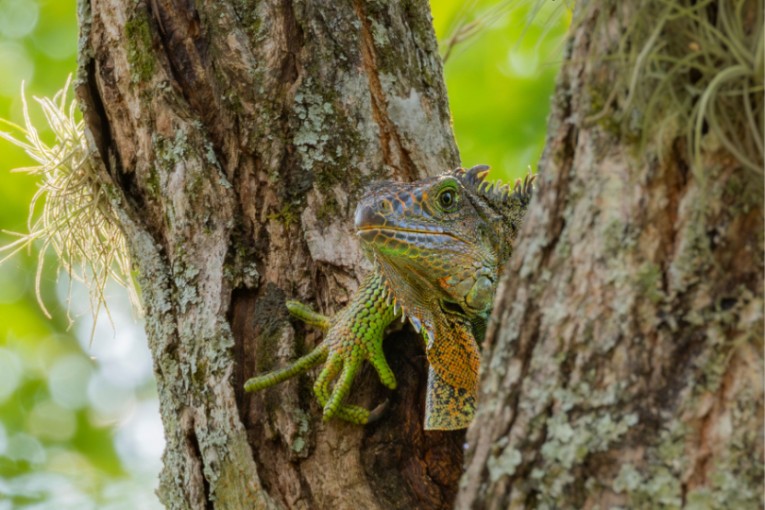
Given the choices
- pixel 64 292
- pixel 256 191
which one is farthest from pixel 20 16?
pixel 256 191

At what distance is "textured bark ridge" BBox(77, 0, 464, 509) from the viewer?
3.18 m

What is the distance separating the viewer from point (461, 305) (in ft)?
11.5

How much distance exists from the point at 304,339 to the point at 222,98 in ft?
3.15

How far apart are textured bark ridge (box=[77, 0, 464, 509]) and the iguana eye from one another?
0.28 m

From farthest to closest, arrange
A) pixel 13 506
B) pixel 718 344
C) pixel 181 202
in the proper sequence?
pixel 13 506 → pixel 181 202 → pixel 718 344


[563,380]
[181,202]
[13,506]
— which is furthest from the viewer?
[13,506]

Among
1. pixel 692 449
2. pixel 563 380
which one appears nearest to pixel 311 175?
pixel 563 380

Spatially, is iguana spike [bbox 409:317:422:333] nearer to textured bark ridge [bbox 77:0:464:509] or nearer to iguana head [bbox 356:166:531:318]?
iguana head [bbox 356:166:531:318]

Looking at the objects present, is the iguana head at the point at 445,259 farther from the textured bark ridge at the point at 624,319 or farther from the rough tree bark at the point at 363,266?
the textured bark ridge at the point at 624,319

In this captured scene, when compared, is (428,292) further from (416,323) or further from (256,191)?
(256,191)

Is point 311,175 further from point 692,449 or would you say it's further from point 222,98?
point 692,449

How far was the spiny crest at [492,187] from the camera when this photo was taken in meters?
3.52

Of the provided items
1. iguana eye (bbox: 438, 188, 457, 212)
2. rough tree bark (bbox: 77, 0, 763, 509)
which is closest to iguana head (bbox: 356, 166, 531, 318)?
iguana eye (bbox: 438, 188, 457, 212)

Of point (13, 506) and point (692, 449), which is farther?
point (13, 506)
